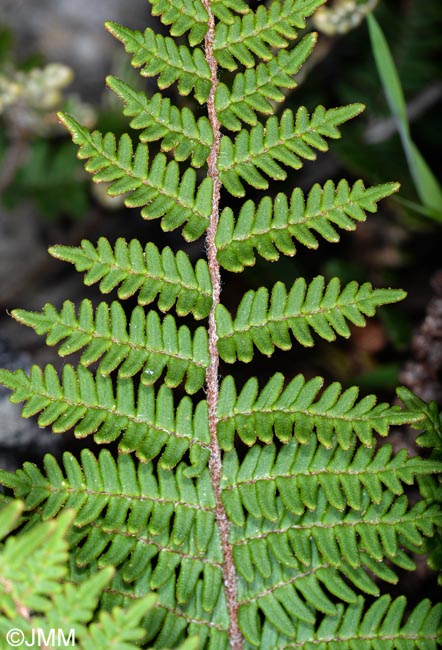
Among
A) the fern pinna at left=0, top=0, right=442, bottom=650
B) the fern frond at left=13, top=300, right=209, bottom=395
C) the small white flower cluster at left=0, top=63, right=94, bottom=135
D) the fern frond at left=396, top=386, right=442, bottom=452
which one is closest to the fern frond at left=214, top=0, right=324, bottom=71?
the fern pinna at left=0, top=0, right=442, bottom=650

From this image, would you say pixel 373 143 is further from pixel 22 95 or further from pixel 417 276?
pixel 22 95

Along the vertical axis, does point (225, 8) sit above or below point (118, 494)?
above

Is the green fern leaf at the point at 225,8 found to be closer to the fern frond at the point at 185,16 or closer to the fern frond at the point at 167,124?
the fern frond at the point at 185,16

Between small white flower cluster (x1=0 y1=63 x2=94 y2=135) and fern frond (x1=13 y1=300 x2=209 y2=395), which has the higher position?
small white flower cluster (x1=0 y1=63 x2=94 y2=135)

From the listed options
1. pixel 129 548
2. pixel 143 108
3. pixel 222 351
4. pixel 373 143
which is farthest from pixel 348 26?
pixel 129 548

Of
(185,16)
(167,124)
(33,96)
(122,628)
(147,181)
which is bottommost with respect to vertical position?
(122,628)

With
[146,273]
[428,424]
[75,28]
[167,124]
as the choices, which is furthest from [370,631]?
[75,28]

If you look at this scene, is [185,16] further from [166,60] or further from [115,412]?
[115,412]

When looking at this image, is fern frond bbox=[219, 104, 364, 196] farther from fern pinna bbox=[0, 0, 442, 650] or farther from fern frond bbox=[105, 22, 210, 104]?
fern frond bbox=[105, 22, 210, 104]
